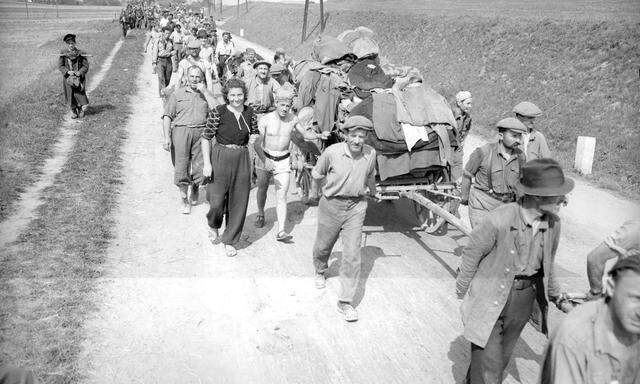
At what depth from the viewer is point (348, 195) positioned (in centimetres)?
546

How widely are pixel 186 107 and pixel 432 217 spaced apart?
3.89 metres

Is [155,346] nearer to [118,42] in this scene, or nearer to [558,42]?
[558,42]

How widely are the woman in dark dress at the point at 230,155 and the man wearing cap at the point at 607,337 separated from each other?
188 inches

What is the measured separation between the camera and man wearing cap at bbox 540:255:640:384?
2.25 m

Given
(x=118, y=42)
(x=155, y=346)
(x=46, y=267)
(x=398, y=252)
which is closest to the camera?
(x=155, y=346)

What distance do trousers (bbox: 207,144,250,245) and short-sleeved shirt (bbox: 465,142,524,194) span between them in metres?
2.76

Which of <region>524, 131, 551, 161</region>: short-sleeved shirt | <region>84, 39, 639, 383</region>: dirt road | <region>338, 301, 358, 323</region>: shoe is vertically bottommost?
<region>84, 39, 639, 383</region>: dirt road

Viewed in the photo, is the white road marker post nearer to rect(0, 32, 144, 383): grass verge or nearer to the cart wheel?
the cart wheel

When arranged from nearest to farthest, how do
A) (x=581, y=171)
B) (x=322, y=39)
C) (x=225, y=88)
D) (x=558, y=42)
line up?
1. (x=225, y=88)
2. (x=322, y=39)
3. (x=581, y=171)
4. (x=558, y=42)

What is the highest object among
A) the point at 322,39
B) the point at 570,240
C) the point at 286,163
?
the point at 322,39

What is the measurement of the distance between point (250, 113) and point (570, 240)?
5049 mm

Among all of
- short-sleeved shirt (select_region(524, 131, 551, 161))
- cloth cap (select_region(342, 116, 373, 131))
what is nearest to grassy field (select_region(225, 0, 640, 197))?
short-sleeved shirt (select_region(524, 131, 551, 161))

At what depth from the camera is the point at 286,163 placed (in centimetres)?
727

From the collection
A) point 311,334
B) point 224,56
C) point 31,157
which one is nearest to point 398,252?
point 311,334
